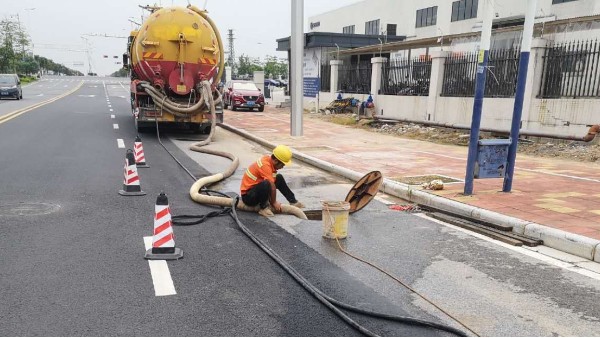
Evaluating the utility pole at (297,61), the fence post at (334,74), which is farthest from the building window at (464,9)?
the utility pole at (297,61)

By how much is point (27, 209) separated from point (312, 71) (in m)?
24.8

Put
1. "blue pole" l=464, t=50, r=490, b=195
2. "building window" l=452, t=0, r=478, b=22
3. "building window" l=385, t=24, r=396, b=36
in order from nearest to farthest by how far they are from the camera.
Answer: "blue pole" l=464, t=50, r=490, b=195 → "building window" l=452, t=0, r=478, b=22 → "building window" l=385, t=24, r=396, b=36

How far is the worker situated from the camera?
20.7 ft

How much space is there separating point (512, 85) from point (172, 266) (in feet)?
42.9

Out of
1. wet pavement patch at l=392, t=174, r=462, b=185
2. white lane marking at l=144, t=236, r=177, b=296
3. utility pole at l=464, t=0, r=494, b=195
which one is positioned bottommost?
white lane marking at l=144, t=236, r=177, b=296

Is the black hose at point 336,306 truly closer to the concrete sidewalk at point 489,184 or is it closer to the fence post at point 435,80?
the concrete sidewalk at point 489,184

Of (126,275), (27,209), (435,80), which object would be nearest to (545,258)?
(126,275)

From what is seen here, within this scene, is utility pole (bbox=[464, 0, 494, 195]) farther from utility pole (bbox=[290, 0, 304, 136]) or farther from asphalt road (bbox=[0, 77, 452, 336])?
utility pole (bbox=[290, 0, 304, 136])

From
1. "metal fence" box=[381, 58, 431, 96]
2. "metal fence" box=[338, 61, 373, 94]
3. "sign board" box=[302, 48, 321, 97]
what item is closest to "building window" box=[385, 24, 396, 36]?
"sign board" box=[302, 48, 321, 97]

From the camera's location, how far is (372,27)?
162ft

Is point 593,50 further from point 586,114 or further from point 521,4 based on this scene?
point 521,4

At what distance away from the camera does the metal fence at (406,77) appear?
60.8ft

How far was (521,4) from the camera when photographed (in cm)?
3117

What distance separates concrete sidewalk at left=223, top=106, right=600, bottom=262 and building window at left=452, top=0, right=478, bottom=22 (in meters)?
25.5
